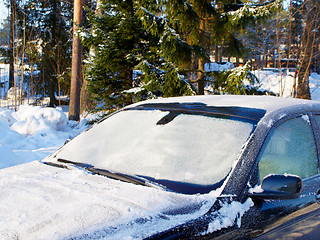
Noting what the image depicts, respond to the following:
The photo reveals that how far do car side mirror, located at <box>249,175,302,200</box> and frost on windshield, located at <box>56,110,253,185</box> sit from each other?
8.5 inches

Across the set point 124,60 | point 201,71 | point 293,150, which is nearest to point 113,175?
point 293,150

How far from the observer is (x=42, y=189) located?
6.05 ft

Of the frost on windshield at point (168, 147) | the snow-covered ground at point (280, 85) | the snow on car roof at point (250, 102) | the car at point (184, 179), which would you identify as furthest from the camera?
the snow-covered ground at point (280, 85)

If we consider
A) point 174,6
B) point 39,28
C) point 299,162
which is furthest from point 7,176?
point 39,28

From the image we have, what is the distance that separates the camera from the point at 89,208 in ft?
5.13

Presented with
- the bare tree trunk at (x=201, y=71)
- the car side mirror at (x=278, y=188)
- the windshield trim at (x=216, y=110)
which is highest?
the bare tree trunk at (x=201, y=71)

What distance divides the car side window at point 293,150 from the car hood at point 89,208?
0.62 m

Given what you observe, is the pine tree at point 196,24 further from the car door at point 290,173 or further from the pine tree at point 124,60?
the car door at point 290,173

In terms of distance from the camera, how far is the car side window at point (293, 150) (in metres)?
2.07

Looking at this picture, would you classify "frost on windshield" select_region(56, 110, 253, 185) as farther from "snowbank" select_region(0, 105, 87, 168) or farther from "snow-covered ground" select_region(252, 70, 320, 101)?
"snow-covered ground" select_region(252, 70, 320, 101)

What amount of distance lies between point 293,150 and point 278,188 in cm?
65

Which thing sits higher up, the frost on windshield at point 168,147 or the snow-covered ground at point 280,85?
the snow-covered ground at point 280,85

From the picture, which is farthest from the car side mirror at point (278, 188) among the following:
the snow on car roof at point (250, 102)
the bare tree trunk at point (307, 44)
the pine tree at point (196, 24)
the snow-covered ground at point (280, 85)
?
the snow-covered ground at point (280, 85)

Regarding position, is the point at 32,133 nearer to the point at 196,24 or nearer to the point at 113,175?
the point at 196,24
